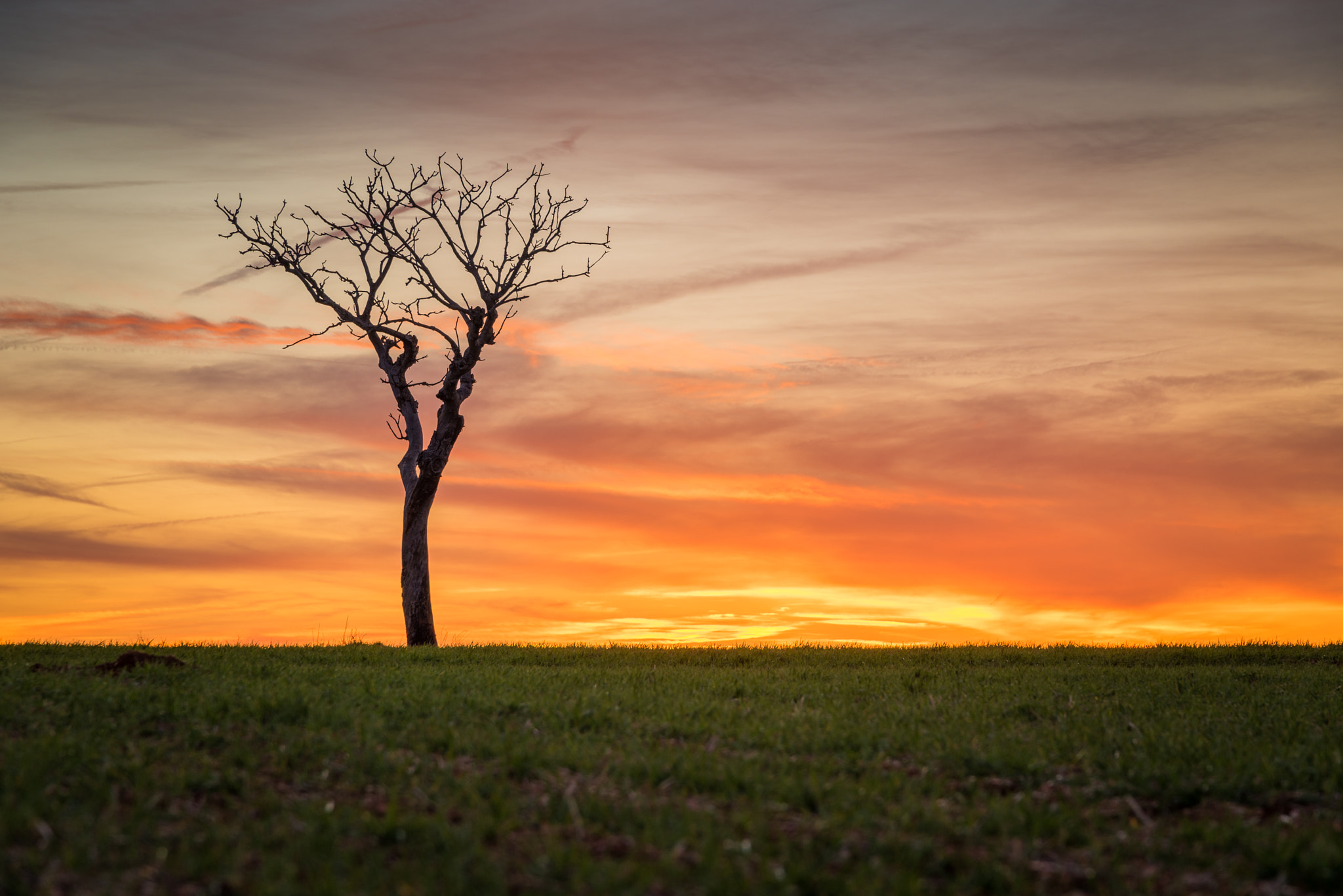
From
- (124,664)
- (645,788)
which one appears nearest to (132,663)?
(124,664)

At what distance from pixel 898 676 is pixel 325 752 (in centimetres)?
989

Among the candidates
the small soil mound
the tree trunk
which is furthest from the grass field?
the tree trunk

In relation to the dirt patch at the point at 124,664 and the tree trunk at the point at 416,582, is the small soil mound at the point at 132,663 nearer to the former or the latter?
the dirt patch at the point at 124,664

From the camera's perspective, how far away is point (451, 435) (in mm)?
24641

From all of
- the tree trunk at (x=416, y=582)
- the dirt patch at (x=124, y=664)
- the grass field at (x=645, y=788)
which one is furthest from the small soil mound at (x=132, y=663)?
the tree trunk at (x=416, y=582)

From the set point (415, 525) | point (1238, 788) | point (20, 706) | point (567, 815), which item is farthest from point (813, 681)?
point (415, 525)

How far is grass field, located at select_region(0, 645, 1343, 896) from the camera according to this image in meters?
6.82

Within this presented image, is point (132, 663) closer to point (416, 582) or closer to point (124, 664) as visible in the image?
point (124, 664)

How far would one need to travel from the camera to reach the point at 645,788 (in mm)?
8719

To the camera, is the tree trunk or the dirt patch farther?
the tree trunk

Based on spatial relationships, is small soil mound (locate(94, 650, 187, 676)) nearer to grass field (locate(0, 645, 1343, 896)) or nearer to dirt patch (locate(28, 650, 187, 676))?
dirt patch (locate(28, 650, 187, 676))

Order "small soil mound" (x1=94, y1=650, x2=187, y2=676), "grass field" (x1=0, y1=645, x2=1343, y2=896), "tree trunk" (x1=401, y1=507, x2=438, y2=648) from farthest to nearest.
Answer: "tree trunk" (x1=401, y1=507, x2=438, y2=648) < "small soil mound" (x1=94, y1=650, x2=187, y2=676) < "grass field" (x1=0, y1=645, x2=1343, y2=896)

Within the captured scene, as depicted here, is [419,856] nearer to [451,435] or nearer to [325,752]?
[325,752]

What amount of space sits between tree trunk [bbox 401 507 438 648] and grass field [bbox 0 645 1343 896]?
944 cm
